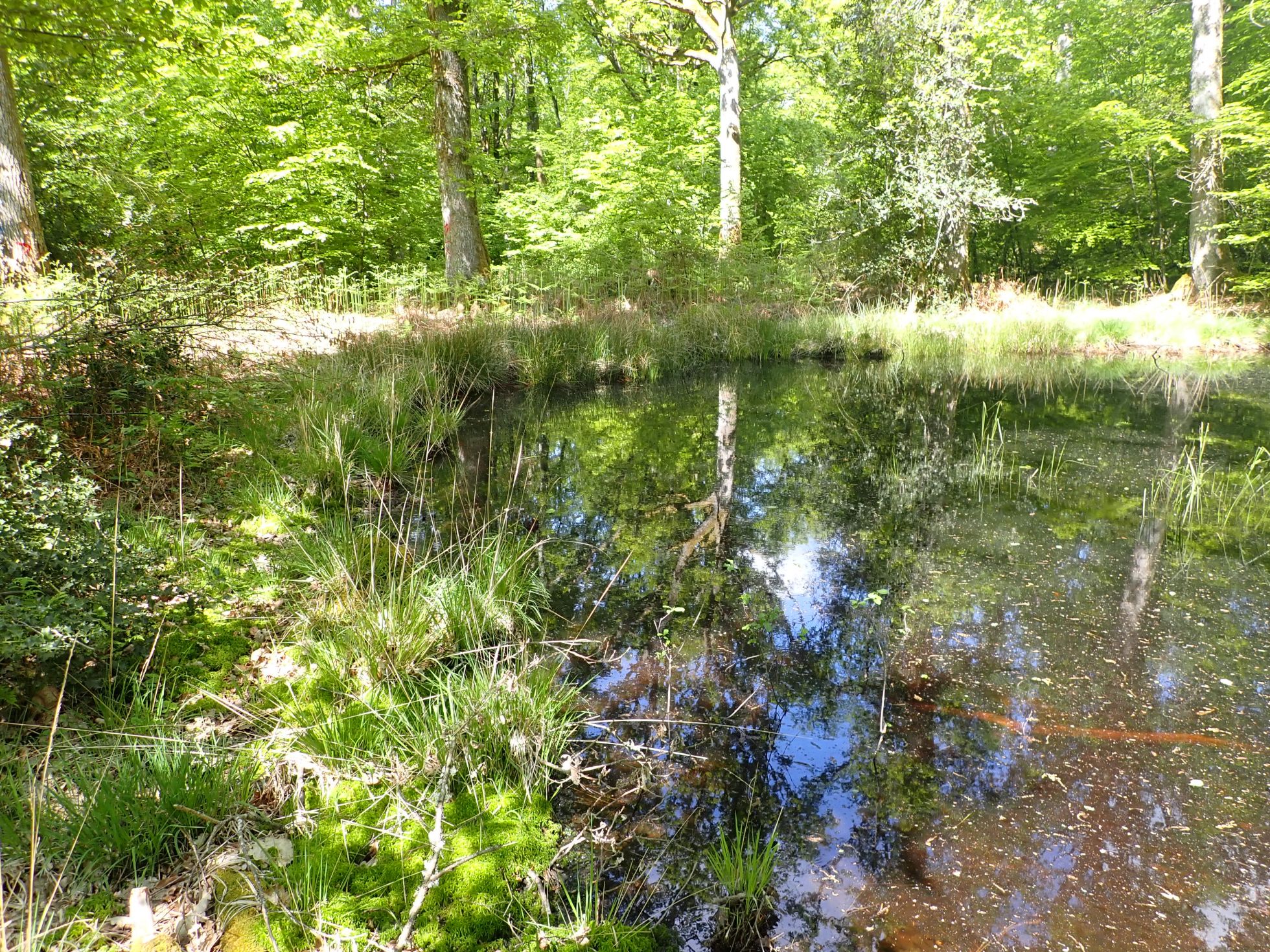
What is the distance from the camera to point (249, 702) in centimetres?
192

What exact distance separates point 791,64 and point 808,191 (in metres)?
6.25

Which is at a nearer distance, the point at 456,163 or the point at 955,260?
the point at 456,163

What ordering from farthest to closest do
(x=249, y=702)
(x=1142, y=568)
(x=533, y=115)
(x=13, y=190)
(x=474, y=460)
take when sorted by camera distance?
1. (x=533, y=115)
2. (x=474, y=460)
3. (x=13, y=190)
4. (x=1142, y=568)
5. (x=249, y=702)

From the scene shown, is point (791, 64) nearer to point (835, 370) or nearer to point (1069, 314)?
point (1069, 314)

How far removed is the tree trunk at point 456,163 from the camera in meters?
9.00

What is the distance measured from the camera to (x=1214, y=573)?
10.1 ft

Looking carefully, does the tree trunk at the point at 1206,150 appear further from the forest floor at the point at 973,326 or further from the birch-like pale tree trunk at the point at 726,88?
the birch-like pale tree trunk at the point at 726,88

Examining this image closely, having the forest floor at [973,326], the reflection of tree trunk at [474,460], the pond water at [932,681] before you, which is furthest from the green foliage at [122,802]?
the forest floor at [973,326]

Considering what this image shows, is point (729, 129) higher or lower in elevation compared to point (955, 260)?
higher

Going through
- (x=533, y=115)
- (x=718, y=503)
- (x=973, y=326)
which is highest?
(x=533, y=115)

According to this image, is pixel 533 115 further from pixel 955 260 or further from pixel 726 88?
pixel 955 260

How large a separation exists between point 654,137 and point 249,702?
16166 millimetres

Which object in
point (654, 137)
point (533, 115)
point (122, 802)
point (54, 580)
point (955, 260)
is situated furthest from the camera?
point (533, 115)

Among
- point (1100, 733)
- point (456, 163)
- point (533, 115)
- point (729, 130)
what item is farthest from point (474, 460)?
point (533, 115)
